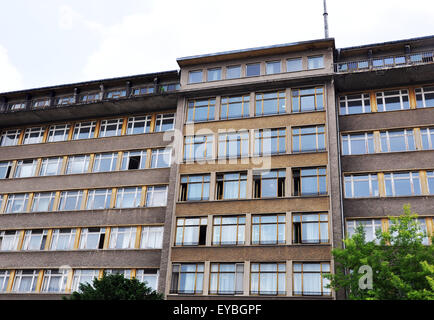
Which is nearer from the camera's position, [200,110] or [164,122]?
[200,110]

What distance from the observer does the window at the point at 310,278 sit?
25.4 m

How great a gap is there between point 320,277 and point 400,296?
6.46 metres

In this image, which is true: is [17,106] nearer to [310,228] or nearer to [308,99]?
[308,99]

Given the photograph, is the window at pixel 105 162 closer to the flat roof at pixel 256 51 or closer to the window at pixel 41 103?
the window at pixel 41 103

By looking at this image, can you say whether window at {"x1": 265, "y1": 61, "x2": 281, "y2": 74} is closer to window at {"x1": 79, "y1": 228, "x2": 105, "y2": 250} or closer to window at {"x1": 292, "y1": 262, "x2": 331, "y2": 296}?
window at {"x1": 292, "y1": 262, "x2": 331, "y2": 296}

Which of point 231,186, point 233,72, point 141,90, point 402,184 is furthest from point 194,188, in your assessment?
point 402,184

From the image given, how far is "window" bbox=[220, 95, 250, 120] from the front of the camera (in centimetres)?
3172

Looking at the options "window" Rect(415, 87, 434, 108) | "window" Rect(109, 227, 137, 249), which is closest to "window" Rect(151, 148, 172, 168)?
"window" Rect(109, 227, 137, 249)

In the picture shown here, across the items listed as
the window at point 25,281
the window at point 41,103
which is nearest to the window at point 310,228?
the window at point 25,281

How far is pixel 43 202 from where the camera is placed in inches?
1337

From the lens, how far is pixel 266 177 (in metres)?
29.0

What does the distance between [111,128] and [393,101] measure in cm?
2025
